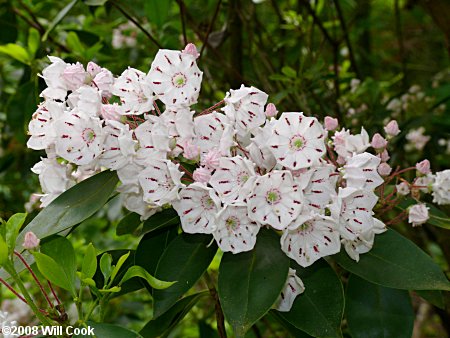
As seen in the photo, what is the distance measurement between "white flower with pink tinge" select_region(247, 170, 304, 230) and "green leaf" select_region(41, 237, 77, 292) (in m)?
0.32

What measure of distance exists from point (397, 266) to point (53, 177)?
67 centimetres

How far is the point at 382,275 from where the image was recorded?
121 cm

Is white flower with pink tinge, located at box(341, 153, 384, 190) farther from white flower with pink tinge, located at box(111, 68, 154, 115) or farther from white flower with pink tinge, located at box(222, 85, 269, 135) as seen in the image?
white flower with pink tinge, located at box(111, 68, 154, 115)

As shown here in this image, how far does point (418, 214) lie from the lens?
1.36 m

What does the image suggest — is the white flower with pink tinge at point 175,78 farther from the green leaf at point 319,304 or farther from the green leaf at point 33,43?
the green leaf at point 33,43

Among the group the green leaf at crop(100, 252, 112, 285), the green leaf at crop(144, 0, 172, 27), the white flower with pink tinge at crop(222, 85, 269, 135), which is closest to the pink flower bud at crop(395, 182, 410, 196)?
the white flower with pink tinge at crop(222, 85, 269, 135)

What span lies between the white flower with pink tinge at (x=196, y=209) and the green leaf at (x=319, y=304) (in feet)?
0.67

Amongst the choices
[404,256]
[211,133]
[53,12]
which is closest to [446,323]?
[404,256]

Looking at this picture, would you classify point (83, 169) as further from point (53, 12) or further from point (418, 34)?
point (418, 34)

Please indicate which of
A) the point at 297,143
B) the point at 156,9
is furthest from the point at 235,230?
the point at 156,9

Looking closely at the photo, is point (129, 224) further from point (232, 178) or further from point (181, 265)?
point (232, 178)

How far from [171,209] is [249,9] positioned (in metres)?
1.40

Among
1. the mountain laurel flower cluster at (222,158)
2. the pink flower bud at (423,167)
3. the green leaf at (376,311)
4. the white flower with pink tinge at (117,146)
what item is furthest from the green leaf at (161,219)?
the pink flower bud at (423,167)

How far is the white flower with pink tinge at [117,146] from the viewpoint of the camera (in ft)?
3.75
